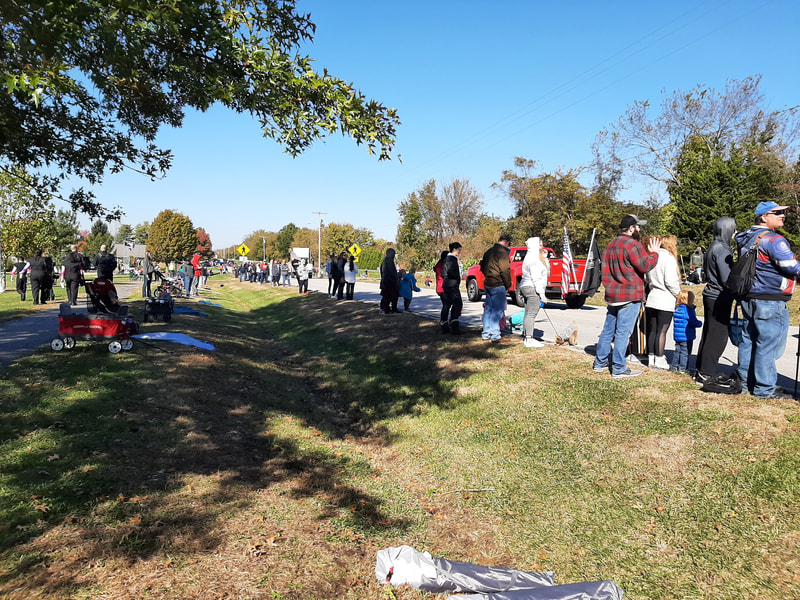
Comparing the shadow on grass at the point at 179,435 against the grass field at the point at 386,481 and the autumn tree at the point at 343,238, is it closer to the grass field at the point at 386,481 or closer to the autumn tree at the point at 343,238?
the grass field at the point at 386,481

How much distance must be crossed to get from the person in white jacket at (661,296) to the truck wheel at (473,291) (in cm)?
1216

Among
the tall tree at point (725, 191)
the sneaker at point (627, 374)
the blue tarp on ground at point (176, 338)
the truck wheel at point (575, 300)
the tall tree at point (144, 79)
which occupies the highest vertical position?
the tall tree at point (725, 191)

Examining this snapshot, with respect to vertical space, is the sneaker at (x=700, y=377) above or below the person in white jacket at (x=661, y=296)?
below

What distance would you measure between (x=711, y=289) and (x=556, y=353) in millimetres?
2796

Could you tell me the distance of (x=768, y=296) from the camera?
536cm

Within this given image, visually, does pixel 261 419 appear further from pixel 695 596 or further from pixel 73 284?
pixel 73 284

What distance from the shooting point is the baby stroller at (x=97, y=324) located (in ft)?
30.0

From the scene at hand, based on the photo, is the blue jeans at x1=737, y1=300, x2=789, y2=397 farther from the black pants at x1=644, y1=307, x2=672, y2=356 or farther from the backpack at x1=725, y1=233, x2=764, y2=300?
the black pants at x1=644, y1=307, x2=672, y2=356

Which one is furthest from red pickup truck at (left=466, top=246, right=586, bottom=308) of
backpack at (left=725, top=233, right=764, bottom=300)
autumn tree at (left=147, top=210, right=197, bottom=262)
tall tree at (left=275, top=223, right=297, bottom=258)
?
tall tree at (left=275, top=223, right=297, bottom=258)

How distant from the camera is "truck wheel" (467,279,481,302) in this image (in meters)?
19.8

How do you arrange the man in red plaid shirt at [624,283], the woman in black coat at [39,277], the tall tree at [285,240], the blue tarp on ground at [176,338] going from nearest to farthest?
1. the man in red plaid shirt at [624,283]
2. the blue tarp on ground at [176,338]
3. the woman in black coat at [39,277]
4. the tall tree at [285,240]

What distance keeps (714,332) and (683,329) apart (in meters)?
0.79

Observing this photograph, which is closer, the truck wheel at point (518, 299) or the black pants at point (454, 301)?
the black pants at point (454, 301)

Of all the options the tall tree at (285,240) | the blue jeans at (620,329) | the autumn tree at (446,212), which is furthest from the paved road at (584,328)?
the tall tree at (285,240)
